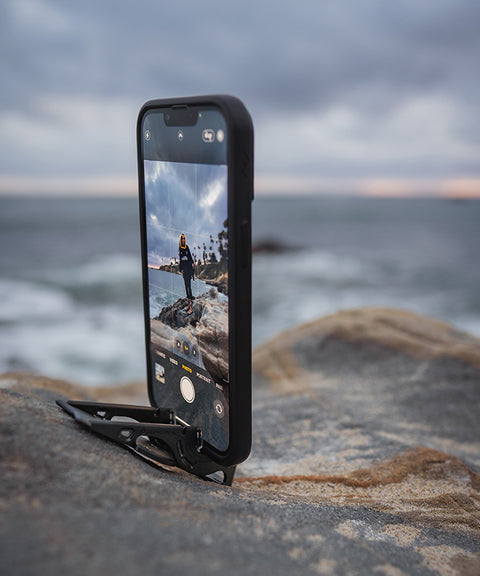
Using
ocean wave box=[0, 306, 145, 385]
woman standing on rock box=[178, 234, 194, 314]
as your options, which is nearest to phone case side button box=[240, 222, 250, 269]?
woman standing on rock box=[178, 234, 194, 314]

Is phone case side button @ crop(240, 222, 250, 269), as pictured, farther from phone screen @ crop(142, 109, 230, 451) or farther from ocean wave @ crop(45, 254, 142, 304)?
ocean wave @ crop(45, 254, 142, 304)

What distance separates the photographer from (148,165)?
2.16 metres

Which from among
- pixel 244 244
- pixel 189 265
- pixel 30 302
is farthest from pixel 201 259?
pixel 30 302

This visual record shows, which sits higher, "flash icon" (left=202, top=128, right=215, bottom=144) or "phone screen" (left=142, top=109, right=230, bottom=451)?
Answer: "flash icon" (left=202, top=128, right=215, bottom=144)

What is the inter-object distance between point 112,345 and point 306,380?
7.69 metres

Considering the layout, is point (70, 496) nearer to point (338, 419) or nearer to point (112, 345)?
point (338, 419)

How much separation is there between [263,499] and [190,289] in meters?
0.90

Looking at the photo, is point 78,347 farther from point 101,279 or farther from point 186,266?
point 186,266

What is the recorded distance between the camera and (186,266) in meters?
1.96

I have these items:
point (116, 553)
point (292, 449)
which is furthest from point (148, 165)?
point (292, 449)

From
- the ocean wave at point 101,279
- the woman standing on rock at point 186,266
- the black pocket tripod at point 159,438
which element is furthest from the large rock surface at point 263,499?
the ocean wave at point 101,279

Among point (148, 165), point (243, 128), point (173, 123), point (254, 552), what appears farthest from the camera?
point (148, 165)

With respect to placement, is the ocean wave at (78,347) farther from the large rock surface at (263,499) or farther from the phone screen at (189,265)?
the phone screen at (189,265)

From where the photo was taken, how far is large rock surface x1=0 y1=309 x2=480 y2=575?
3.65 feet
